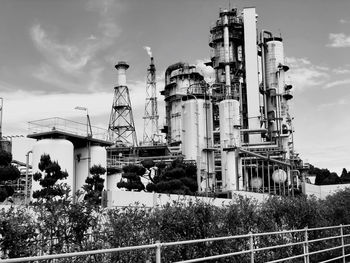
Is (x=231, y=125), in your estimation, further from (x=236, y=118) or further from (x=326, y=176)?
(x=326, y=176)

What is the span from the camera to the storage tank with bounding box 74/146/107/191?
4847cm

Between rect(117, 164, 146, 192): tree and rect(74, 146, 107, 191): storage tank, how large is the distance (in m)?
4.15

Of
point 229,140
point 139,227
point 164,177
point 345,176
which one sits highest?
point 229,140

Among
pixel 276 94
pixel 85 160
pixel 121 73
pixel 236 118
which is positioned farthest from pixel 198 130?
pixel 121 73

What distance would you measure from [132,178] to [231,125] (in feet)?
41.1

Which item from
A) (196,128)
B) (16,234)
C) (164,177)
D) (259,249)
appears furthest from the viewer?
(196,128)

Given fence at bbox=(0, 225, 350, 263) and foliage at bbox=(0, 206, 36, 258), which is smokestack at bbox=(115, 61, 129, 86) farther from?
foliage at bbox=(0, 206, 36, 258)

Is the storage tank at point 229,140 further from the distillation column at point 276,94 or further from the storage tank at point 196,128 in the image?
the distillation column at point 276,94

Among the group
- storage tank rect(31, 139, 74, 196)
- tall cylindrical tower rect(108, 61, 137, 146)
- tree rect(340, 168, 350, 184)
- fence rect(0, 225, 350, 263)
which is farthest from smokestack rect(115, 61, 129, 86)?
fence rect(0, 225, 350, 263)

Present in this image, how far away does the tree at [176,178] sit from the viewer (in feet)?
163

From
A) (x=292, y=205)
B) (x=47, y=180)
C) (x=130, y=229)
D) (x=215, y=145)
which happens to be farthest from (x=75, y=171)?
(x=130, y=229)

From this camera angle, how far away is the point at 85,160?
48938mm

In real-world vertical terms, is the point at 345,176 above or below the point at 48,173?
above

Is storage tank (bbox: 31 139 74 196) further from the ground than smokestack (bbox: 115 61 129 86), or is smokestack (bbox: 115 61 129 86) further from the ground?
smokestack (bbox: 115 61 129 86)
